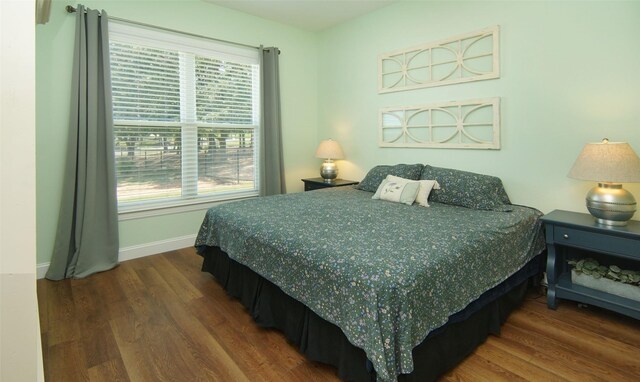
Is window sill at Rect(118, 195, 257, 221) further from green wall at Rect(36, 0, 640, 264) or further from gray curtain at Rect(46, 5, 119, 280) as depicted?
gray curtain at Rect(46, 5, 119, 280)

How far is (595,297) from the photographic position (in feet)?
7.22

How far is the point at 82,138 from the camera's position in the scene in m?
2.87

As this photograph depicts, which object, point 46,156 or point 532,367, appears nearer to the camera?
point 532,367

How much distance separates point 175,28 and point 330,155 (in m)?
2.13

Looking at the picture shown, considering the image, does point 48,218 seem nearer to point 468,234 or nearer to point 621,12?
point 468,234

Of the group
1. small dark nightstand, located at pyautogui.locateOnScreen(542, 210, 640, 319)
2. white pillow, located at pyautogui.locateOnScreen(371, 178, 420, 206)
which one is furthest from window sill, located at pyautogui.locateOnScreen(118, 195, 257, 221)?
small dark nightstand, located at pyautogui.locateOnScreen(542, 210, 640, 319)

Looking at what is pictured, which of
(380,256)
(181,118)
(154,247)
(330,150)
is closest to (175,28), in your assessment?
(181,118)

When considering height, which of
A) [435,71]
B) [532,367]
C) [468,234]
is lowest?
[532,367]

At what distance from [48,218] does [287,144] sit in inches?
102

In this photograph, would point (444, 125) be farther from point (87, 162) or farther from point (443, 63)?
point (87, 162)


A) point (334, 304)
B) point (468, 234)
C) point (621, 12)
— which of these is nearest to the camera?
point (334, 304)

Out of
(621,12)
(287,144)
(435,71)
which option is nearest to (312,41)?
(287,144)

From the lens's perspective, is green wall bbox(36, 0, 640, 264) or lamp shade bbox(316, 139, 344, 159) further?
lamp shade bbox(316, 139, 344, 159)

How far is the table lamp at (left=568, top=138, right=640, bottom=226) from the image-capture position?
6.70 ft
